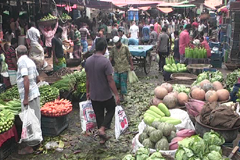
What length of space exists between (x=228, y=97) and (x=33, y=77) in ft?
12.7

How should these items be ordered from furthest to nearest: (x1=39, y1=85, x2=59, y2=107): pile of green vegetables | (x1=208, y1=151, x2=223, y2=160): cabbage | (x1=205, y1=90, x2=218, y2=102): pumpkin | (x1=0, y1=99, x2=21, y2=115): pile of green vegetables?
(x1=39, y1=85, x2=59, y2=107): pile of green vegetables, (x1=0, y1=99, x2=21, y2=115): pile of green vegetables, (x1=205, y1=90, x2=218, y2=102): pumpkin, (x1=208, y1=151, x2=223, y2=160): cabbage

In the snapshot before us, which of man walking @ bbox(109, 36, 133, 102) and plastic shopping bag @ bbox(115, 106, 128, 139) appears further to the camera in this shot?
man walking @ bbox(109, 36, 133, 102)

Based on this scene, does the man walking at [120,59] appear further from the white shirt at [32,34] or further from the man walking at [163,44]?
the white shirt at [32,34]

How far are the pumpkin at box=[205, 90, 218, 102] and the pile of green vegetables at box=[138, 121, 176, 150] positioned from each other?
1.65m

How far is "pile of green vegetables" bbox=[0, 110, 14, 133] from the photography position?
4855 millimetres

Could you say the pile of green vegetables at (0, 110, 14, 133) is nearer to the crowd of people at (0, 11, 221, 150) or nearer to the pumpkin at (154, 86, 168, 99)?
the crowd of people at (0, 11, 221, 150)

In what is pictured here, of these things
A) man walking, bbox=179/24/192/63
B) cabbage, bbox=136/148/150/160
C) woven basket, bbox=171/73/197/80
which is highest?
man walking, bbox=179/24/192/63

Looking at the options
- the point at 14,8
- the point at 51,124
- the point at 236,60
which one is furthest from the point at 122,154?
the point at 14,8

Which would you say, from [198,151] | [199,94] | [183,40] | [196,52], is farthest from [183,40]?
[198,151]

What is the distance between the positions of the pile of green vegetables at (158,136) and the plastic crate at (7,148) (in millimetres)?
2792

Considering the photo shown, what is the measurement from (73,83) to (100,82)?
2809 millimetres

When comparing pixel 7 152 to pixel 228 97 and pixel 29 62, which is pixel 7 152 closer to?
pixel 29 62

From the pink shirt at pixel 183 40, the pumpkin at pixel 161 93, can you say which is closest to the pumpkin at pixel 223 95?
the pumpkin at pixel 161 93

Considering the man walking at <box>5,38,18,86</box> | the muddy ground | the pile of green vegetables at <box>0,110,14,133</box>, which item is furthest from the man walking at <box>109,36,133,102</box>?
the pile of green vegetables at <box>0,110,14,133</box>
